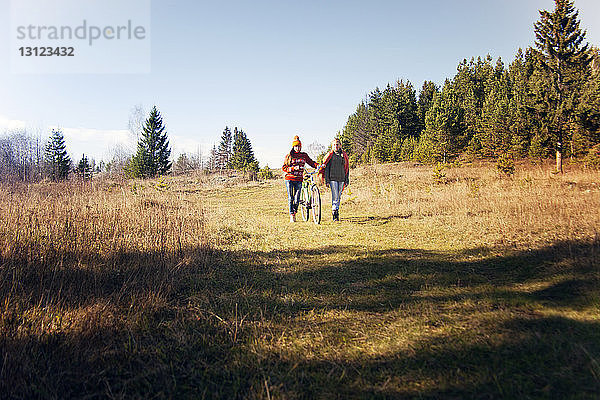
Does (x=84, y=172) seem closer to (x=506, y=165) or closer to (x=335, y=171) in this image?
(x=335, y=171)

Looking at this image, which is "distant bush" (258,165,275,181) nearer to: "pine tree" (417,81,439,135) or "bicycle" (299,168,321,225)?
"pine tree" (417,81,439,135)

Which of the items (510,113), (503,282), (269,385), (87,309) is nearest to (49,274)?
(87,309)

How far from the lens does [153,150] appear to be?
49781 mm

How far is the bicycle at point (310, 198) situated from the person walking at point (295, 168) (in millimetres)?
171

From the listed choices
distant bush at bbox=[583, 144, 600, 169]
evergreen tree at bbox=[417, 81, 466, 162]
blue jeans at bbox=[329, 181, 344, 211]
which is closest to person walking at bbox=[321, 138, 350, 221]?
blue jeans at bbox=[329, 181, 344, 211]

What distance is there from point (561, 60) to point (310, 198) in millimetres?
28343

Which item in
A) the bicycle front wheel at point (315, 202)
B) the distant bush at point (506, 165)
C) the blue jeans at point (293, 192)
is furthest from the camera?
the distant bush at point (506, 165)

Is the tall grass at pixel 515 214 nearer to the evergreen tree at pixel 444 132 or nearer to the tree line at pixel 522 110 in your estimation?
the tree line at pixel 522 110

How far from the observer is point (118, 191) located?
1016cm

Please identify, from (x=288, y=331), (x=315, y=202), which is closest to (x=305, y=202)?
(x=315, y=202)

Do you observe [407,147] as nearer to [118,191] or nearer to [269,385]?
[118,191]

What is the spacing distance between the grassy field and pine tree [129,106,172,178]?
149ft

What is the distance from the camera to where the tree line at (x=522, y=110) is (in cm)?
2378

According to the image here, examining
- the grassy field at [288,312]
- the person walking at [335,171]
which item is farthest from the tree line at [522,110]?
the grassy field at [288,312]
